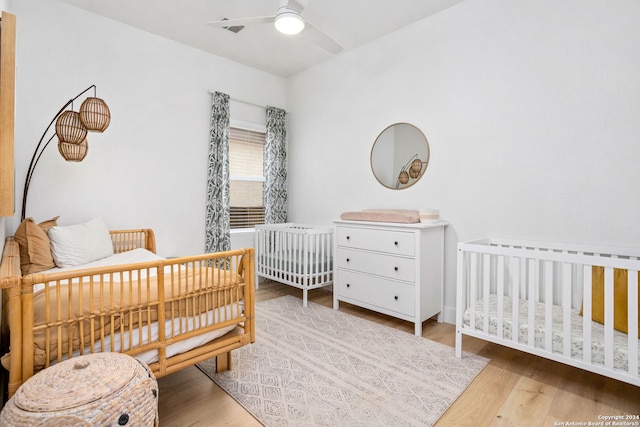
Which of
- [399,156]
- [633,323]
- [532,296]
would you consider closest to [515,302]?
[532,296]

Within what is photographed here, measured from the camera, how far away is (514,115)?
8.29ft

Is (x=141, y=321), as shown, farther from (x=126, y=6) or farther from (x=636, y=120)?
(x=636, y=120)

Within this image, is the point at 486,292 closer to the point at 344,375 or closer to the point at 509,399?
the point at 509,399

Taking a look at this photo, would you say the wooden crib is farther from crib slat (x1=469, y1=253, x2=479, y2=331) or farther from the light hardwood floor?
crib slat (x1=469, y1=253, x2=479, y2=331)

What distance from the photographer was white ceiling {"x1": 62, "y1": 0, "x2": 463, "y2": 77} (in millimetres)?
2797

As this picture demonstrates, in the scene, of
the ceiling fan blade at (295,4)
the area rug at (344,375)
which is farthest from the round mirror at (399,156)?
the ceiling fan blade at (295,4)

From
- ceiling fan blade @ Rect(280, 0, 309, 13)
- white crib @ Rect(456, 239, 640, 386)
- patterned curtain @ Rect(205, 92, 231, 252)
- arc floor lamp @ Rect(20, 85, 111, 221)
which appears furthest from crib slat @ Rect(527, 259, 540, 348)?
arc floor lamp @ Rect(20, 85, 111, 221)

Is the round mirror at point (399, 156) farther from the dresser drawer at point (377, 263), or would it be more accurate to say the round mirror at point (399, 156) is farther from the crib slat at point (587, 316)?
the crib slat at point (587, 316)

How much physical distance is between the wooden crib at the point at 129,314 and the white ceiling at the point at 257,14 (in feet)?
6.96

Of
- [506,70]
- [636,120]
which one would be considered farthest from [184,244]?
[636,120]

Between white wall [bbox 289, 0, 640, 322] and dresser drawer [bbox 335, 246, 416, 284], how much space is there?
52cm

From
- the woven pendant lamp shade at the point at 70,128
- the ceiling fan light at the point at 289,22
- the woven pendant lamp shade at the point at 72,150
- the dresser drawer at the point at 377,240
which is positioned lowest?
the dresser drawer at the point at 377,240

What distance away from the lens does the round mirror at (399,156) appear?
3.11 meters

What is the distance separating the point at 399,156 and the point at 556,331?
1938 mm
